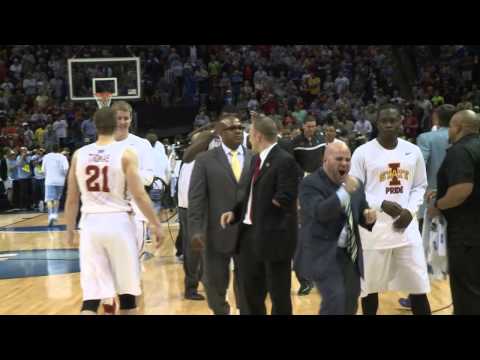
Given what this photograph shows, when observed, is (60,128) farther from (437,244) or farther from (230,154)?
(437,244)

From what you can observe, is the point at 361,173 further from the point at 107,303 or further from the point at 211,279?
the point at 107,303

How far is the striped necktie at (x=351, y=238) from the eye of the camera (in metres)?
5.36

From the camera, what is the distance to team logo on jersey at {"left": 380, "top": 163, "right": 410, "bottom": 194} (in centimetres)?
630

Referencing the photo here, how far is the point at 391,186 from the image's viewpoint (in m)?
6.30

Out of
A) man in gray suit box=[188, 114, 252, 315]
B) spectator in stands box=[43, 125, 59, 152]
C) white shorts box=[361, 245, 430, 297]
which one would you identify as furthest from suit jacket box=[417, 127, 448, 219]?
spectator in stands box=[43, 125, 59, 152]

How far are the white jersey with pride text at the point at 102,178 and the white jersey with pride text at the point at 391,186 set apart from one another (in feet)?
6.79

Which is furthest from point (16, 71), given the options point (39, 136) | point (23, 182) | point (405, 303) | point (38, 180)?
point (405, 303)

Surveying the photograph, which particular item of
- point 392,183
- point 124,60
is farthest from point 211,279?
point 124,60

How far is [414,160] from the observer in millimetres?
6340

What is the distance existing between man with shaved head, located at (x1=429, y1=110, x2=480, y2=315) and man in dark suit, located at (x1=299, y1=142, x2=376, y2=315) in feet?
2.38

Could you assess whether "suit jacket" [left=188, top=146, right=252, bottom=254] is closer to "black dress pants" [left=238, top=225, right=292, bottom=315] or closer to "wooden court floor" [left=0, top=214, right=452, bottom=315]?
"black dress pants" [left=238, top=225, right=292, bottom=315]

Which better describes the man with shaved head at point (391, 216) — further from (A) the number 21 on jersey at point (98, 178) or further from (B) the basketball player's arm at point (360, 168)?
(A) the number 21 on jersey at point (98, 178)
